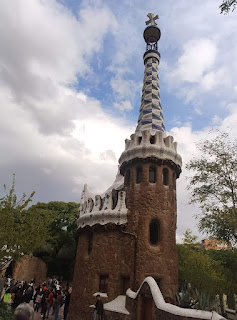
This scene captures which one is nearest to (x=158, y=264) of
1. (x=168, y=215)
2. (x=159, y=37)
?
(x=168, y=215)

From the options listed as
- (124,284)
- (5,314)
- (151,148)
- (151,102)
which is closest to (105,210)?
(124,284)

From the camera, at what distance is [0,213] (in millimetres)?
11523

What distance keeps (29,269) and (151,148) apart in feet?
55.9

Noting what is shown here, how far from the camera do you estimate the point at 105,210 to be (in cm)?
1266

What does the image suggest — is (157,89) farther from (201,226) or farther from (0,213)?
(0,213)

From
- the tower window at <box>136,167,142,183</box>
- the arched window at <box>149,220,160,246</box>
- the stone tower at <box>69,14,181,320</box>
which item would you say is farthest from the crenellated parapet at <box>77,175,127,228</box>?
the arched window at <box>149,220,160,246</box>

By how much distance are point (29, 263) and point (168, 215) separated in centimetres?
1630

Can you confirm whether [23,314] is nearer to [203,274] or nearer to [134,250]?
[134,250]

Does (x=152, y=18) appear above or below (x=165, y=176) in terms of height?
above

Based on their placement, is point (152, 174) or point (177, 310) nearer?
point (177, 310)

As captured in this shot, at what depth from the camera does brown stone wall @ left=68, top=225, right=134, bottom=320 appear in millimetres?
11352

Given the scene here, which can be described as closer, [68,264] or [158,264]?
[158,264]

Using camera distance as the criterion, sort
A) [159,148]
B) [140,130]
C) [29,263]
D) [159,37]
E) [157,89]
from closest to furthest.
Result: [159,148]
[140,130]
[157,89]
[159,37]
[29,263]

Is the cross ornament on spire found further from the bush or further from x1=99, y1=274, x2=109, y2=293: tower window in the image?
the bush
